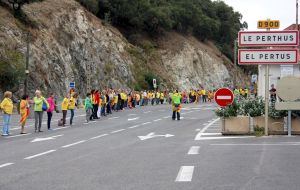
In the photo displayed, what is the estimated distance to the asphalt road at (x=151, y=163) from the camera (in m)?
9.62

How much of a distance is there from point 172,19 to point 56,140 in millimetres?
71670

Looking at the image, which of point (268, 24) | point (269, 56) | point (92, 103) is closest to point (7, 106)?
point (269, 56)

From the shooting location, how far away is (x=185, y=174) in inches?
418

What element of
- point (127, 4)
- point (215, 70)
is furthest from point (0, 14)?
point (215, 70)

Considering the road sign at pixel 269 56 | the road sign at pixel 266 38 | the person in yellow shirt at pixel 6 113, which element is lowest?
the person in yellow shirt at pixel 6 113

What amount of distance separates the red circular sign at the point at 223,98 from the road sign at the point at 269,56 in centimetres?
111

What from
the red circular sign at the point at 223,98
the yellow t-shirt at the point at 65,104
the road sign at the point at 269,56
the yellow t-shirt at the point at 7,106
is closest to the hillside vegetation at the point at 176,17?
the yellow t-shirt at the point at 65,104

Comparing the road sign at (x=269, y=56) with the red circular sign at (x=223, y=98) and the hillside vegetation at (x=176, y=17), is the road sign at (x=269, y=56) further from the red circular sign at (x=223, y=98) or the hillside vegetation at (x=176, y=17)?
the hillside vegetation at (x=176, y=17)

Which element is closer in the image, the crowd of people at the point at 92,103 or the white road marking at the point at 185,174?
the white road marking at the point at 185,174

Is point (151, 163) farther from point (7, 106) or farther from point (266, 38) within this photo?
point (7, 106)

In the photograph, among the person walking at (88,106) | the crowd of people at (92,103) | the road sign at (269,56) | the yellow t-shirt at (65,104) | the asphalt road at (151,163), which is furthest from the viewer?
the person walking at (88,106)

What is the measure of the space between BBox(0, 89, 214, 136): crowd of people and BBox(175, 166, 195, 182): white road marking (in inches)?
486

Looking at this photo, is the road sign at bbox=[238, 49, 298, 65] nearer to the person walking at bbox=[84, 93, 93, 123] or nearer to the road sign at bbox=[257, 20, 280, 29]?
the road sign at bbox=[257, 20, 280, 29]

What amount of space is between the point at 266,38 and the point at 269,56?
22.9 inches
